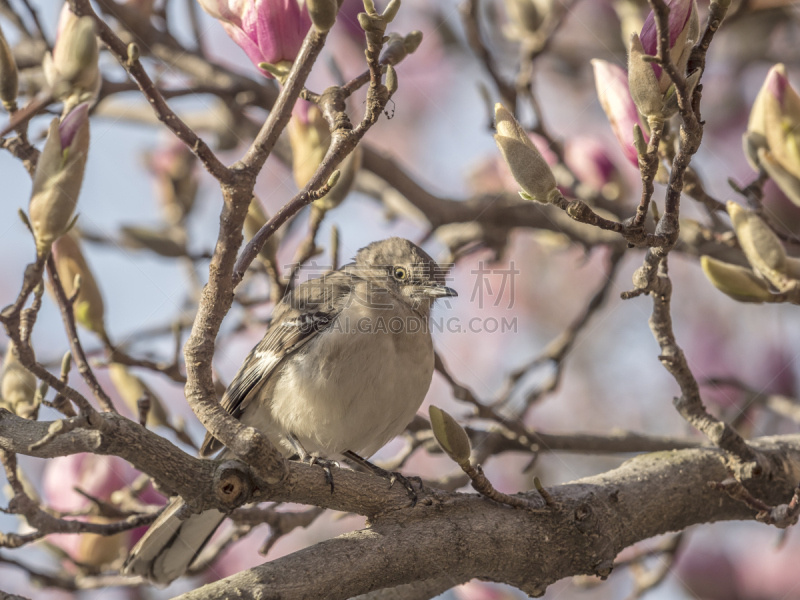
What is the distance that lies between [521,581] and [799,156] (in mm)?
1872

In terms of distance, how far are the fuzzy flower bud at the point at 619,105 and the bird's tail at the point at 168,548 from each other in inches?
96.5

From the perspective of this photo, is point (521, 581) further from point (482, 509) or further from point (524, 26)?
point (524, 26)

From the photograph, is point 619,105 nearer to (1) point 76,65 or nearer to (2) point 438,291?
(2) point 438,291

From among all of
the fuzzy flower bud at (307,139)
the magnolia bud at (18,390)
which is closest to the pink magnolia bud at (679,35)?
the fuzzy flower bud at (307,139)

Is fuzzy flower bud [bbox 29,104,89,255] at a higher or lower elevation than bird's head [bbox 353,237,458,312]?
lower

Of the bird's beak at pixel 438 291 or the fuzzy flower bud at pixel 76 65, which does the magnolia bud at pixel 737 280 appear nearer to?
the bird's beak at pixel 438 291

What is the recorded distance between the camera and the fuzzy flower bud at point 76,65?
2.06 meters

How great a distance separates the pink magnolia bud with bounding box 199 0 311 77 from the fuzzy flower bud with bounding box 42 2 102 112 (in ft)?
2.02

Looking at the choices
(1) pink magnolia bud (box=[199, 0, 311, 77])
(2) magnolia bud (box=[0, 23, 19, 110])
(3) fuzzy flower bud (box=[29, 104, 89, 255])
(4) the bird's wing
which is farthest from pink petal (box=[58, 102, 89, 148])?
(4) the bird's wing

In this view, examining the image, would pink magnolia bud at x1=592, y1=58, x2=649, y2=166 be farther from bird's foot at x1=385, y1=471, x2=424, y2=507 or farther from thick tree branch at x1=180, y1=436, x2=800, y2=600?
bird's foot at x1=385, y1=471, x2=424, y2=507

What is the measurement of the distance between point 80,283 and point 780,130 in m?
2.77

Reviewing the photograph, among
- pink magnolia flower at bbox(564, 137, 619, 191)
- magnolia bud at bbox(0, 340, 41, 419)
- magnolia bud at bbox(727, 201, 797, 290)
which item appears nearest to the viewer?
magnolia bud at bbox(727, 201, 797, 290)

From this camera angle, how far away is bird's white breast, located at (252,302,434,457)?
355 cm

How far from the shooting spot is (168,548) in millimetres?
3584
